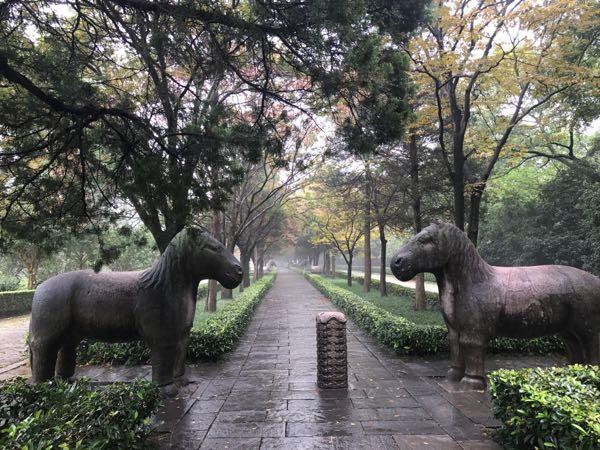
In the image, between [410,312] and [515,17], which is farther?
[410,312]

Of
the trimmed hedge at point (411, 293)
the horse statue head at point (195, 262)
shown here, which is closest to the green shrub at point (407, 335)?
the horse statue head at point (195, 262)

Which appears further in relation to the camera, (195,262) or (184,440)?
(195,262)

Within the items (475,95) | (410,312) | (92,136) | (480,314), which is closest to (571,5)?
(475,95)

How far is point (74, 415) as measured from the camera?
2.95 meters

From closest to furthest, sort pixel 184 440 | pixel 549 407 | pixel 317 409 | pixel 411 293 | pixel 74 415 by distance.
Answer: pixel 74 415 < pixel 549 407 < pixel 184 440 < pixel 317 409 < pixel 411 293

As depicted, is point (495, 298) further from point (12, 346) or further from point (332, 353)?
point (12, 346)

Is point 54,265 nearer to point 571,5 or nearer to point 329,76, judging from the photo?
point 329,76

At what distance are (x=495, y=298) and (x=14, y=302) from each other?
20.8 meters

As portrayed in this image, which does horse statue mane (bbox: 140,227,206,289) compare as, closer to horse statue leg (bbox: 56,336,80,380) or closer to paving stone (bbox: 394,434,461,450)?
horse statue leg (bbox: 56,336,80,380)

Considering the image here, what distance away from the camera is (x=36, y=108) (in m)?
4.61

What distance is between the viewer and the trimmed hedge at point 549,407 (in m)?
2.91

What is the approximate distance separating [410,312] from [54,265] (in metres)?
24.2

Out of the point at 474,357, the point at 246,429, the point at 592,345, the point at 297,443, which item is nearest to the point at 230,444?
the point at 246,429

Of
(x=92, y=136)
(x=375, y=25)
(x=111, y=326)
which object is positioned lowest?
(x=111, y=326)
